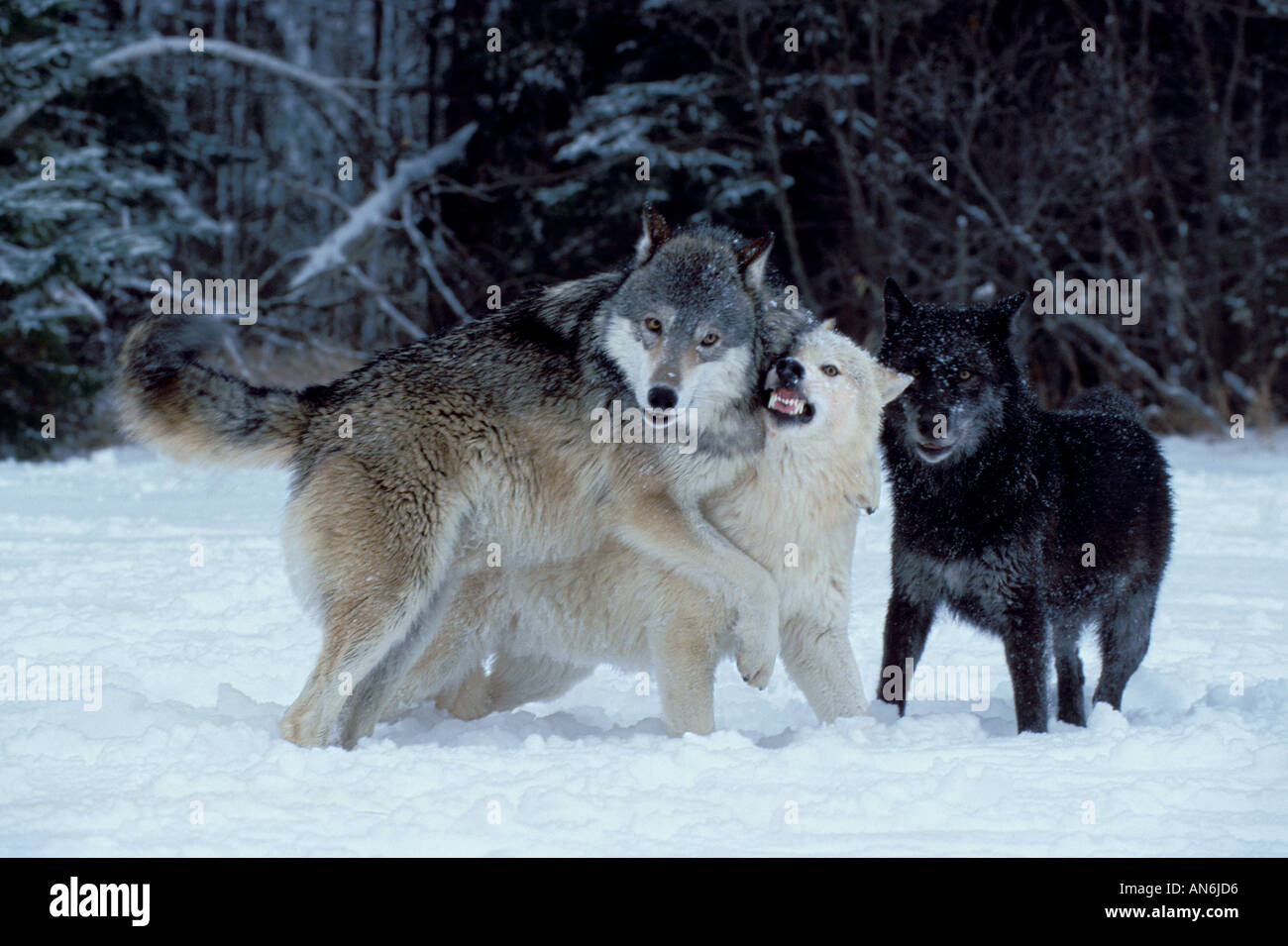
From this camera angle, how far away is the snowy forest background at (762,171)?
52.5ft

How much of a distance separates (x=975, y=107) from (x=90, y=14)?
37.1 feet

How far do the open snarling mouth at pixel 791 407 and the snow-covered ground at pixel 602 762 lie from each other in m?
1.21

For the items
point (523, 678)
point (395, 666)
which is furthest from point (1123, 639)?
point (395, 666)

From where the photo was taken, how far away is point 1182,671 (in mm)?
6746

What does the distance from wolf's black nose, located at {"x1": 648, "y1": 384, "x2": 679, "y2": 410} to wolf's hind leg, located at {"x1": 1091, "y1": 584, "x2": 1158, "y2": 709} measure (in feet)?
8.21

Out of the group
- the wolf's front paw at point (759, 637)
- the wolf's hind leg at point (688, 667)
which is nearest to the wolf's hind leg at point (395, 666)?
the wolf's hind leg at point (688, 667)

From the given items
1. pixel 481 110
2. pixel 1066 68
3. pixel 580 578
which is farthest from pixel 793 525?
pixel 481 110

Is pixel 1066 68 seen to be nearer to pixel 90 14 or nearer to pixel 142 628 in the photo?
pixel 90 14

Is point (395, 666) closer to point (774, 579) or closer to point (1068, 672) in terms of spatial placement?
point (774, 579)

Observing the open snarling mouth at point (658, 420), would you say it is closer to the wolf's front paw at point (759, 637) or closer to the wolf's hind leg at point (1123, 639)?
the wolf's front paw at point (759, 637)

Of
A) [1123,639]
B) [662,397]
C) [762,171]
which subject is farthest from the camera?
[762,171]

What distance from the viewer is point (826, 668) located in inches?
221

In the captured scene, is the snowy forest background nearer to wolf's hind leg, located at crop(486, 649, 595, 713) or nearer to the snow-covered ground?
the snow-covered ground

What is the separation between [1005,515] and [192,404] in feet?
11.1
